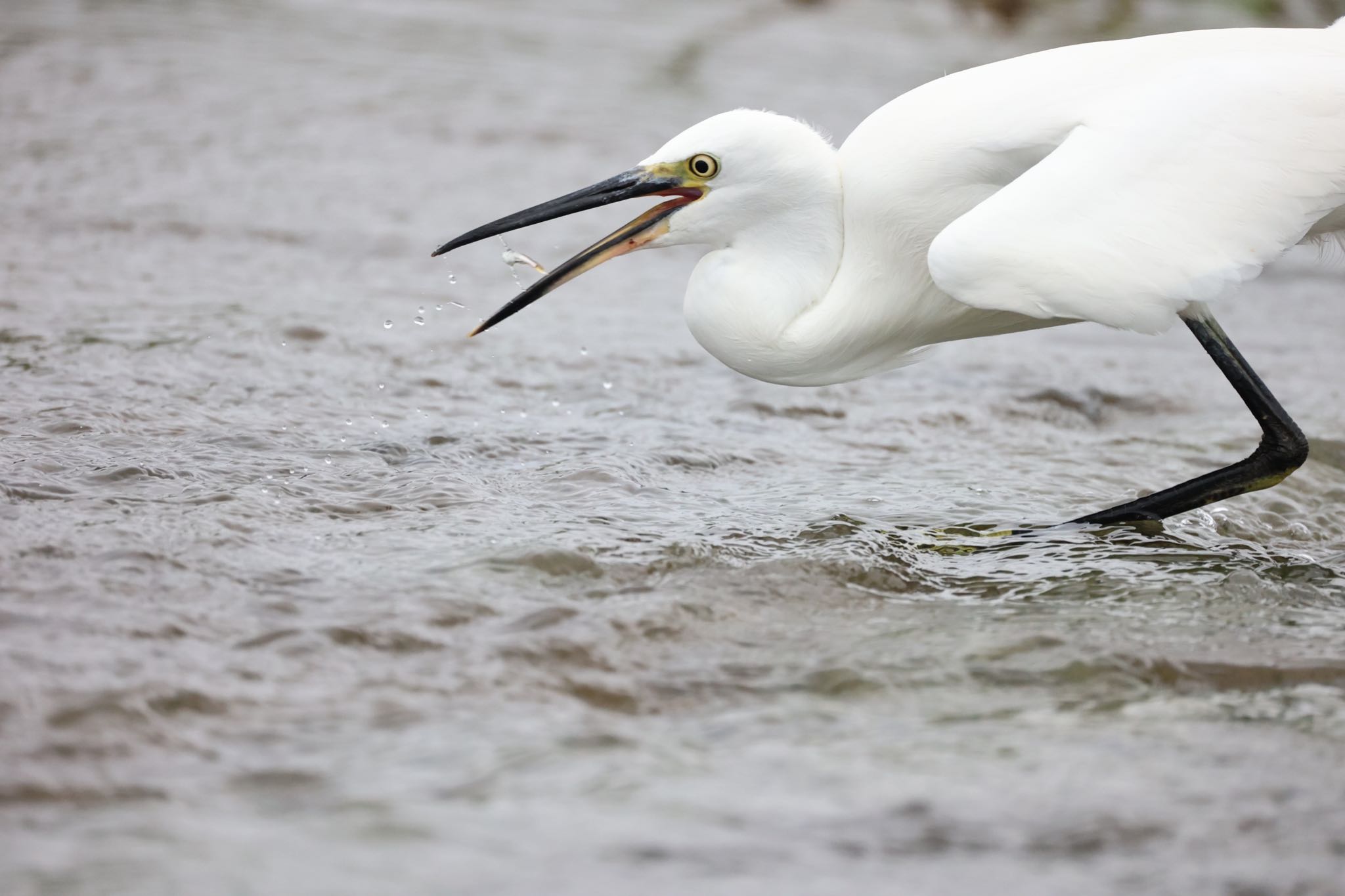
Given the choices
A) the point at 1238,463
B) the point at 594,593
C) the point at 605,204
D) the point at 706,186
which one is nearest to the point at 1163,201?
the point at 1238,463

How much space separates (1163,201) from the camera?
3691mm

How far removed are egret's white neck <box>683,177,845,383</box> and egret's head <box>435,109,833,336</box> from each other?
0.13 ft

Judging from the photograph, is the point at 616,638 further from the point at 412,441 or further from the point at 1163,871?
the point at 412,441

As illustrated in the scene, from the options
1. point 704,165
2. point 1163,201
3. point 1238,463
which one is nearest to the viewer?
point 1163,201

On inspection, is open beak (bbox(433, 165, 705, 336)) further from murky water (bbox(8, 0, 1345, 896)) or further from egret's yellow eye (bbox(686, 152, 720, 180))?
murky water (bbox(8, 0, 1345, 896))

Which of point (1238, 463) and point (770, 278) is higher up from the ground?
point (770, 278)

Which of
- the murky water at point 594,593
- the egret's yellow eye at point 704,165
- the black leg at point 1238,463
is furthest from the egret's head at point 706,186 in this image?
the black leg at point 1238,463

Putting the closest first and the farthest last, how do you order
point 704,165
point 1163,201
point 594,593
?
1. point 594,593
2. point 1163,201
3. point 704,165

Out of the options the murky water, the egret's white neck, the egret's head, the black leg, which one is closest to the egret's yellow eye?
the egret's head

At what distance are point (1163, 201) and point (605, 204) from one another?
1438mm

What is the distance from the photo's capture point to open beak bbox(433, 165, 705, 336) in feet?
13.1

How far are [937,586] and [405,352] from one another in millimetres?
2672

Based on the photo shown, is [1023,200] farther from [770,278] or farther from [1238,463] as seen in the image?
[1238,463]

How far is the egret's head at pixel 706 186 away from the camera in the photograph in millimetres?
3975
